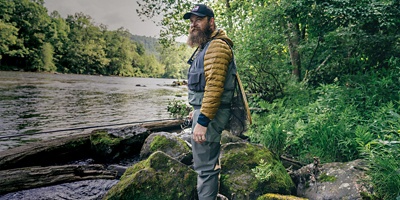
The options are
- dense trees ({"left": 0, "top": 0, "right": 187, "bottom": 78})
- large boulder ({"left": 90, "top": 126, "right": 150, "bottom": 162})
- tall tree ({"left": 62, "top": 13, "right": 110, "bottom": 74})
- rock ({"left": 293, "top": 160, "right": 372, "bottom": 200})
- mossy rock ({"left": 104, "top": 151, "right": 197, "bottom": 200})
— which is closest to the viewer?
rock ({"left": 293, "top": 160, "right": 372, "bottom": 200})

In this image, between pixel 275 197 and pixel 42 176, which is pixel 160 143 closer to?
pixel 42 176

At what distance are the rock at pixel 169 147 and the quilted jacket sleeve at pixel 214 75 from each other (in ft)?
9.35

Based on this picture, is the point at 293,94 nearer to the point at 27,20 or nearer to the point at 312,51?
the point at 312,51

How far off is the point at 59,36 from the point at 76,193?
7580 cm

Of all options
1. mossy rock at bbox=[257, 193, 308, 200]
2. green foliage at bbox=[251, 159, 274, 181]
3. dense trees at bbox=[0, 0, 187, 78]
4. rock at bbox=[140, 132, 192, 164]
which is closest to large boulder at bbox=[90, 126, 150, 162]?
rock at bbox=[140, 132, 192, 164]

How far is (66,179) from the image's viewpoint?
4184 millimetres

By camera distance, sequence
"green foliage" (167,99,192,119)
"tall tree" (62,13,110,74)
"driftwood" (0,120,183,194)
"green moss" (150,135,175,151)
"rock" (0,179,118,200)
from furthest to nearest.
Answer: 1. "tall tree" (62,13,110,74)
2. "green foliage" (167,99,192,119)
3. "green moss" (150,135,175,151)
4. "driftwood" (0,120,183,194)
5. "rock" (0,179,118,200)

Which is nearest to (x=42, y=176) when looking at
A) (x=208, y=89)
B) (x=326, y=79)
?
(x=208, y=89)

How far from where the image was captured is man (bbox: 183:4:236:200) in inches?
89.1

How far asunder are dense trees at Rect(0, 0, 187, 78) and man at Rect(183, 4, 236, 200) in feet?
195

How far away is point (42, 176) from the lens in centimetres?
408

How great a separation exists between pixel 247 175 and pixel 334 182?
1.16m

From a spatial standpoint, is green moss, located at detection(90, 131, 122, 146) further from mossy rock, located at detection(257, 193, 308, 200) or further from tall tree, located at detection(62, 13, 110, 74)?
Result: tall tree, located at detection(62, 13, 110, 74)

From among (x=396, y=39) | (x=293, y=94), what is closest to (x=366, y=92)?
(x=396, y=39)
